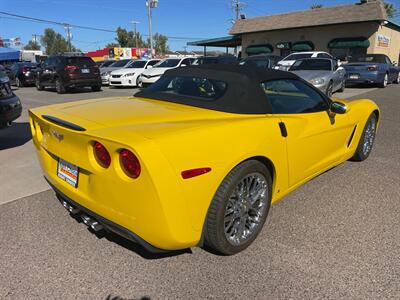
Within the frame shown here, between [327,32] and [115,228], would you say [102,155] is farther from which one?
[327,32]

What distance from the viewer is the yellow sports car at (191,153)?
2.22 m

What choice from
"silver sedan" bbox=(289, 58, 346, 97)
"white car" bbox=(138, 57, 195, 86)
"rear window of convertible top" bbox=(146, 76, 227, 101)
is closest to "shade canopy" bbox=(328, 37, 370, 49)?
"silver sedan" bbox=(289, 58, 346, 97)

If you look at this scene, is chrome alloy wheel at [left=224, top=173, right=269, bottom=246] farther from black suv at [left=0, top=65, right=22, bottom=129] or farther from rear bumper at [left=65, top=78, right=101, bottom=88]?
rear bumper at [left=65, top=78, right=101, bottom=88]

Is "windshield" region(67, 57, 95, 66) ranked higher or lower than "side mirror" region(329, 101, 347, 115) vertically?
higher

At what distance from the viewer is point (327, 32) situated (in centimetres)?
2938

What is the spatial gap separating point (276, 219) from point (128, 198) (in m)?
1.65

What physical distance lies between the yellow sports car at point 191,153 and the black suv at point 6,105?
2689 mm

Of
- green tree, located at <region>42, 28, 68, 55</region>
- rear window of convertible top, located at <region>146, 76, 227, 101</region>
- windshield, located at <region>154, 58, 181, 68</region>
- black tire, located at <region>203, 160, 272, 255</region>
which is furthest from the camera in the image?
green tree, located at <region>42, 28, 68, 55</region>

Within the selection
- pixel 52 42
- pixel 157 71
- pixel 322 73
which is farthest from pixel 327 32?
pixel 52 42

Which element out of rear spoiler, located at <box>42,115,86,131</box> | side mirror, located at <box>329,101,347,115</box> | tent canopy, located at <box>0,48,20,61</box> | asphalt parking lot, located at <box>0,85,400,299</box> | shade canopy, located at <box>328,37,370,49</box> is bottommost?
asphalt parking lot, located at <box>0,85,400,299</box>

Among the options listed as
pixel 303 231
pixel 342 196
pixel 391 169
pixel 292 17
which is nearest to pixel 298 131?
pixel 303 231

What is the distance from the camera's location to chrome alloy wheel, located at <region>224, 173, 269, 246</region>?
8.82ft

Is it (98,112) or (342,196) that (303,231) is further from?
(98,112)

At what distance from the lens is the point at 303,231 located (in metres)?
3.13
